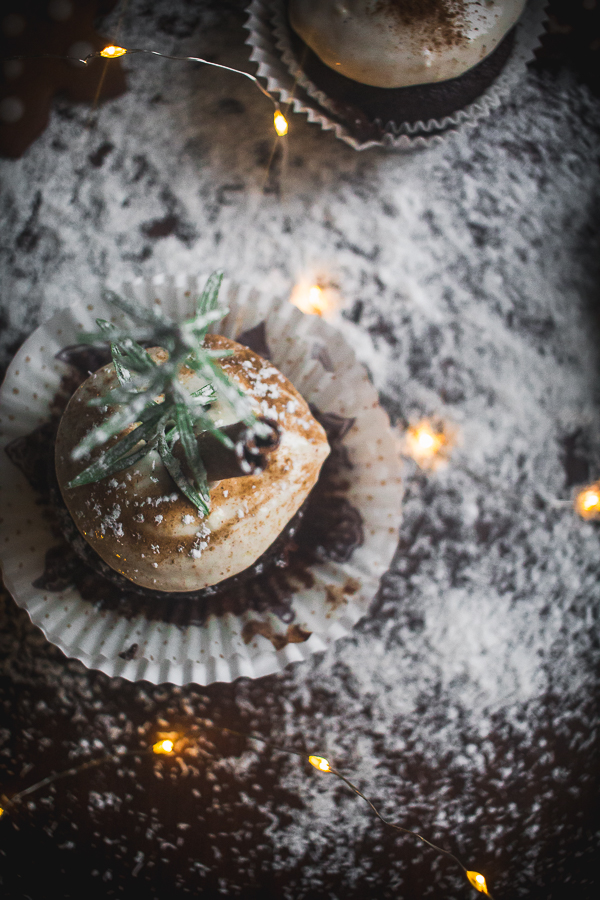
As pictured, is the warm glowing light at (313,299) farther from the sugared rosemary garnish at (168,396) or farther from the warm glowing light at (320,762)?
the warm glowing light at (320,762)

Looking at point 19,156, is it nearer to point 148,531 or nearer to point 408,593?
point 148,531

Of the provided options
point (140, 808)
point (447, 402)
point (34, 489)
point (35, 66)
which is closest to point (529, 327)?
point (447, 402)

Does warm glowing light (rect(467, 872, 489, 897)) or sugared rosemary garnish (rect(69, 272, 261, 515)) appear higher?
sugared rosemary garnish (rect(69, 272, 261, 515))

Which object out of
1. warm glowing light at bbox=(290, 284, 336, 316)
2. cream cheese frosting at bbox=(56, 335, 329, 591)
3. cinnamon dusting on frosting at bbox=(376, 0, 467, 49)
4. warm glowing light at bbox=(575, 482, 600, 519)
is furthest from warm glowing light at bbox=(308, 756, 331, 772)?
cinnamon dusting on frosting at bbox=(376, 0, 467, 49)

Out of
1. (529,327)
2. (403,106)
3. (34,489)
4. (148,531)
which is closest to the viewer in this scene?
(148,531)

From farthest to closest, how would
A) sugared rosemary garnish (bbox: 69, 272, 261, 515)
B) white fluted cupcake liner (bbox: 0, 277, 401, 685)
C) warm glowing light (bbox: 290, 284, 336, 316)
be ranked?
warm glowing light (bbox: 290, 284, 336, 316) → white fluted cupcake liner (bbox: 0, 277, 401, 685) → sugared rosemary garnish (bbox: 69, 272, 261, 515)

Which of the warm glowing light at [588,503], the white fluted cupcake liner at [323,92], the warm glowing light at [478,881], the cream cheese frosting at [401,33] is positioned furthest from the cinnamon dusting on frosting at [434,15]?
the warm glowing light at [478,881]

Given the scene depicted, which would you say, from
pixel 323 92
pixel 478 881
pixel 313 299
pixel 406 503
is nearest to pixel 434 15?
pixel 323 92

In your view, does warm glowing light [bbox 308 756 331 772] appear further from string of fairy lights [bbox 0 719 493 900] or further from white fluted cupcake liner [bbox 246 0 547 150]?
white fluted cupcake liner [bbox 246 0 547 150]
